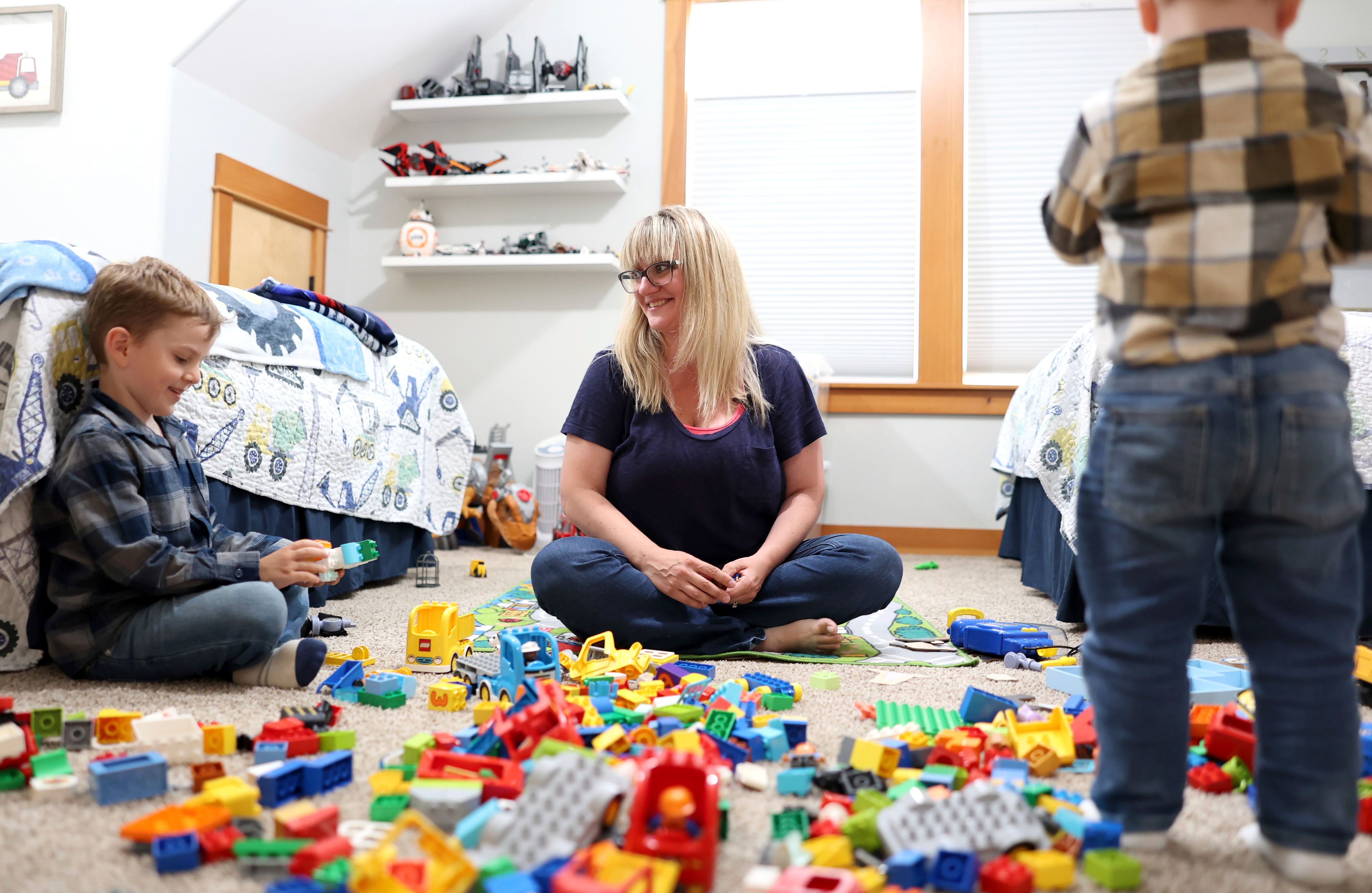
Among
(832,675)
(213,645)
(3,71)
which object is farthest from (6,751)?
(3,71)

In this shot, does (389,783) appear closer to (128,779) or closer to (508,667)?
(128,779)

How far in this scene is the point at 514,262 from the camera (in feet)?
12.5

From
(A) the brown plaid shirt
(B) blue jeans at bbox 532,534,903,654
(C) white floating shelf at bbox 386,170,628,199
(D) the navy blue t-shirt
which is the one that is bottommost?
(B) blue jeans at bbox 532,534,903,654

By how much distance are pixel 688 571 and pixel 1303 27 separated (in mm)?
3615

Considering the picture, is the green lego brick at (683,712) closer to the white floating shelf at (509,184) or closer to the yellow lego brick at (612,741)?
the yellow lego brick at (612,741)

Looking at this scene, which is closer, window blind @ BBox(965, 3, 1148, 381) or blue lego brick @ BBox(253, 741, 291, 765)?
blue lego brick @ BBox(253, 741, 291, 765)

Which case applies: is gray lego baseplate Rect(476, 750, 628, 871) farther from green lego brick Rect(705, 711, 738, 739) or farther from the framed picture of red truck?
the framed picture of red truck

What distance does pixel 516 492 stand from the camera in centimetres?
343

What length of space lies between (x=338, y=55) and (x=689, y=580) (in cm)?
290

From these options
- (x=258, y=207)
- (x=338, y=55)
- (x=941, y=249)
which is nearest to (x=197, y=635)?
(x=258, y=207)

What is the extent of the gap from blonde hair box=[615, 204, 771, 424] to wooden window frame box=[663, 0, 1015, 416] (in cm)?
220

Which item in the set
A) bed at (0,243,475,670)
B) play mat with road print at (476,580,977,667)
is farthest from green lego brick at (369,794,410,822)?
bed at (0,243,475,670)

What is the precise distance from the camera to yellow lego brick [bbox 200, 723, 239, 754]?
0.98m

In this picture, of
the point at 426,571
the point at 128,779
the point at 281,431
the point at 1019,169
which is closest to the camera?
the point at 128,779
